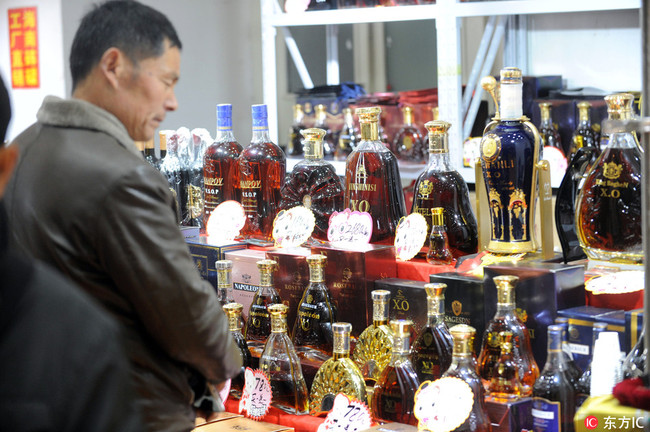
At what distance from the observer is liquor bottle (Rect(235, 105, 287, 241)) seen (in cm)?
239

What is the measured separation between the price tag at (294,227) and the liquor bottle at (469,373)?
2.10ft

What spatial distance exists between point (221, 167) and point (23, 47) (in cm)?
377

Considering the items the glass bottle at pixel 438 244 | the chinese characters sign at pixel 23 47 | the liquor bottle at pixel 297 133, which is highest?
the chinese characters sign at pixel 23 47

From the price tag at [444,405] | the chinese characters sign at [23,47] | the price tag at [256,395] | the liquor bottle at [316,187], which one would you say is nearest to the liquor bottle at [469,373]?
the price tag at [444,405]

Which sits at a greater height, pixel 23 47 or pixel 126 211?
pixel 23 47

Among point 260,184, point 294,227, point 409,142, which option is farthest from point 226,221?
point 409,142

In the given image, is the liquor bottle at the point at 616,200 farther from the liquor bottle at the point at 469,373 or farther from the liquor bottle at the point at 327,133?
the liquor bottle at the point at 327,133

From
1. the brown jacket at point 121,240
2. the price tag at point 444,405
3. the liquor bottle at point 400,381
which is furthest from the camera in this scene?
the liquor bottle at point 400,381

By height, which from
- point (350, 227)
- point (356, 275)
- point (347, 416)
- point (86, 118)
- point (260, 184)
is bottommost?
point (347, 416)

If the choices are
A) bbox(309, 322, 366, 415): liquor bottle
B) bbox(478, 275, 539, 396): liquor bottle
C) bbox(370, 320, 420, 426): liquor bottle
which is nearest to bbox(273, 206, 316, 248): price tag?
bbox(309, 322, 366, 415): liquor bottle

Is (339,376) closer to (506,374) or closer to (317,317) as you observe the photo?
(317,317)

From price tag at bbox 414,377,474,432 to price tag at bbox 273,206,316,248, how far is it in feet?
2.11

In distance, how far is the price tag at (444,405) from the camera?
158 centimetres

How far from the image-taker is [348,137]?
164 inches
